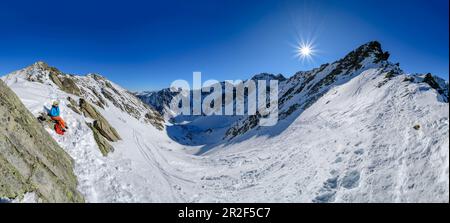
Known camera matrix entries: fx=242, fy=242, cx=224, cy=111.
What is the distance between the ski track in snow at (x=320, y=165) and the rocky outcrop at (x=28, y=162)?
5.98 feet

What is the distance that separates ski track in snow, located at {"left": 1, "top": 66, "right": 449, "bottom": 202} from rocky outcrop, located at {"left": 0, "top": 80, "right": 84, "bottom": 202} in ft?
5.98

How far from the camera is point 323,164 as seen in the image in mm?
15695

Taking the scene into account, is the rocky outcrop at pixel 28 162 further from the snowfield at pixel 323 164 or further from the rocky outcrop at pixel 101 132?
the rocky outcrop at pixel 101 132

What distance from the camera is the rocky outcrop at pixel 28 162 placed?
955 cm

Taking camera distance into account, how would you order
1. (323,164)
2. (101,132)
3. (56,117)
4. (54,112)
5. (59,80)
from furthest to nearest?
1. (59,80)
2. (101,132)
3. (54,112)
4. (56,117)
5. (323,164)

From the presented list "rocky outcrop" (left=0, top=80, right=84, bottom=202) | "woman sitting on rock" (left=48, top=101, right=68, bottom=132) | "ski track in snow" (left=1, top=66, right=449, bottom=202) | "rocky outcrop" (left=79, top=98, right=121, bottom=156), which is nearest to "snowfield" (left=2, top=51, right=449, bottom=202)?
"ski track in snow" (left=1, top=66, right=449, bottom=202)

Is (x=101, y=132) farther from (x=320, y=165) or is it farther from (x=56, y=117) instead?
(x=320, y=165)

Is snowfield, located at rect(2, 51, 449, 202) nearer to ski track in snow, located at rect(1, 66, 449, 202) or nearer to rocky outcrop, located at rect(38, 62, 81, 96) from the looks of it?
ski track in snow, located at rect(1, 66, 449, 202)

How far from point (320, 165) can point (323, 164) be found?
202mm

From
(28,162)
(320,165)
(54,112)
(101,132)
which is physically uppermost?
(54,112)

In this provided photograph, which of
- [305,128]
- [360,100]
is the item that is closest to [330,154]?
[305,128]

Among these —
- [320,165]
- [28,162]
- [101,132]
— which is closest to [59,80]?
[101,132]

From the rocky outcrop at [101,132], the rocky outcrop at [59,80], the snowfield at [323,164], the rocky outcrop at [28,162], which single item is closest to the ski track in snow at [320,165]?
the snowfield at [323,164]

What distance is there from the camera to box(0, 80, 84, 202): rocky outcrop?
9.55 m
